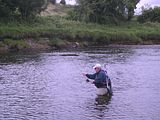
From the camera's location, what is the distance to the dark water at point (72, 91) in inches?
945

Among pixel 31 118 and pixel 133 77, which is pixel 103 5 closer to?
pixel 133 77

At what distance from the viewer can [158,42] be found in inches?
3268

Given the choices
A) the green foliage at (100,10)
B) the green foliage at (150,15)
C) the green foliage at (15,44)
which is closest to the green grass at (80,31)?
the green foliage at (15,44)

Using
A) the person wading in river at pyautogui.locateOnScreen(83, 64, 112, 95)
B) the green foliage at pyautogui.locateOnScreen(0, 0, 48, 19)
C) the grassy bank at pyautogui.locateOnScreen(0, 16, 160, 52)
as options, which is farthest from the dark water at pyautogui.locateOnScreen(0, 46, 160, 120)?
the green foliage at pyautogui.locateOnScreen(0, 0, 48, 19)

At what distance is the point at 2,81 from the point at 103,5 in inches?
2230

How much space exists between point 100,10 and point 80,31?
15.6 metres

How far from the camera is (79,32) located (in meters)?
75.3

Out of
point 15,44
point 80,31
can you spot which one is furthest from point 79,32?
point 15,44

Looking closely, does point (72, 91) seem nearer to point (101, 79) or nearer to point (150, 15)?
point (101, 79)

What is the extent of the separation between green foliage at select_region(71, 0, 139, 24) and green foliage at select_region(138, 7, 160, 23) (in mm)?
7998

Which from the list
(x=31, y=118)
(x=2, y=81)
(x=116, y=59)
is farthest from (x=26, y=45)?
(x=31, y=118)

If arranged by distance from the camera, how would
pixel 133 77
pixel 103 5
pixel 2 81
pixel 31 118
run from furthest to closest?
1. pixel 103 5
2. pixel 133 77
3. pixel 2 81
4. pixel 31 118

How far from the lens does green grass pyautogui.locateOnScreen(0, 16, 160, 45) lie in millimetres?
70131

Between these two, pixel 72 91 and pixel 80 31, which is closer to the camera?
pixel 72 91
